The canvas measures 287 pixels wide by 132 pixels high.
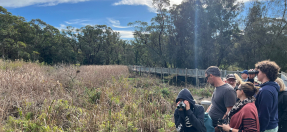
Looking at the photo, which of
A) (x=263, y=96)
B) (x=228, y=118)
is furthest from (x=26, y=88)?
(x=263, y=96)

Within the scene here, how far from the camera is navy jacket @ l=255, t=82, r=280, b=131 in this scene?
164 cm

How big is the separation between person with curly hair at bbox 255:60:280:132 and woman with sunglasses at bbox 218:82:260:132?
0.46ft

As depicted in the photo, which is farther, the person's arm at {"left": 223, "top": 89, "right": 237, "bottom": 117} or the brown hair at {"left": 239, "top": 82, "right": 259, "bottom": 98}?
the person's arm at {"left": 223, "top": 89, "right": 237, "bottom": 117}

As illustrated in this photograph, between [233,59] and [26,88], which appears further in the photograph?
[233,59]

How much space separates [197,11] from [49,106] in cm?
1995

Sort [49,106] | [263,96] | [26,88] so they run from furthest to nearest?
[26,88] → [49,106] → [263,96]

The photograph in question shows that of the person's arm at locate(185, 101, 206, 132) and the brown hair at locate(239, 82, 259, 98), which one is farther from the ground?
the brown hair at locate(239, 82, 259, 98)

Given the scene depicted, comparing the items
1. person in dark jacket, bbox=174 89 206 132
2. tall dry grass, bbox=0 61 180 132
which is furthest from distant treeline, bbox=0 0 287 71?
person in dark jacket, bbox=174 89 206 132

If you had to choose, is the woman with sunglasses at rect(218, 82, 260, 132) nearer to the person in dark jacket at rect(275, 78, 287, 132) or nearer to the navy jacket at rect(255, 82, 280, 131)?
the navy jacket at rect(255, 82, 280, 131)

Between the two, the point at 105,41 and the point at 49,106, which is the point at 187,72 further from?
the point at 105,41

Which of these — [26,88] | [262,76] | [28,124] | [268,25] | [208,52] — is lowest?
[28,124]

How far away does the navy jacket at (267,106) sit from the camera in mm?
1639

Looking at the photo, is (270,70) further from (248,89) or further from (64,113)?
(64,113)

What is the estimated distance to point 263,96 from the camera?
5.54 ft
